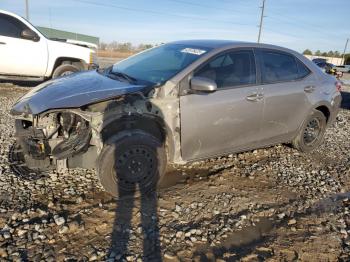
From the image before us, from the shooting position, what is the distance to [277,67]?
4.94 m

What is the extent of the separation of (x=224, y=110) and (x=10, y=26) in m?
7.14

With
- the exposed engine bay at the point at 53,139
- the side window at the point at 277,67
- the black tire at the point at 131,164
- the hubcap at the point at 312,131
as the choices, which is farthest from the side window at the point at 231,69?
the hubcap at the point at 312,131

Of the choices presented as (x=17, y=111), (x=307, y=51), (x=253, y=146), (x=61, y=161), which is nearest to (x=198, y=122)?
(x=253, y=146)

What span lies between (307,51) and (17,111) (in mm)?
93506

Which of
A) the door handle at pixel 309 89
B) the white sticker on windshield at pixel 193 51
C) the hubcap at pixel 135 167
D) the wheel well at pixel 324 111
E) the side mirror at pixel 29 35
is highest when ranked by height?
the side mirror at pixel 29 35

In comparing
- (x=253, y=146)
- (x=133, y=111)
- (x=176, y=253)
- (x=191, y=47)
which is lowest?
(x=176, y=253)

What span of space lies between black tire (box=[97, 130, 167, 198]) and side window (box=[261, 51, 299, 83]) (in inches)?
75.8

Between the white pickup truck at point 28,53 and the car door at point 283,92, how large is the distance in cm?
558

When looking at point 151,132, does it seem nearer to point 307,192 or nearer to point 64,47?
point 307,192

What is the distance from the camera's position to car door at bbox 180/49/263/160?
4.04 m

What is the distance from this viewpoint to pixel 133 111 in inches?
146

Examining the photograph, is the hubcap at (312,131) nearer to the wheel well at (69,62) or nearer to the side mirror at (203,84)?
the side mirror at (203,84)

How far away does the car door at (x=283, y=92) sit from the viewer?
15.5 feet

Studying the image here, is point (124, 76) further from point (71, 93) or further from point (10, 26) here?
point (10, 26)
